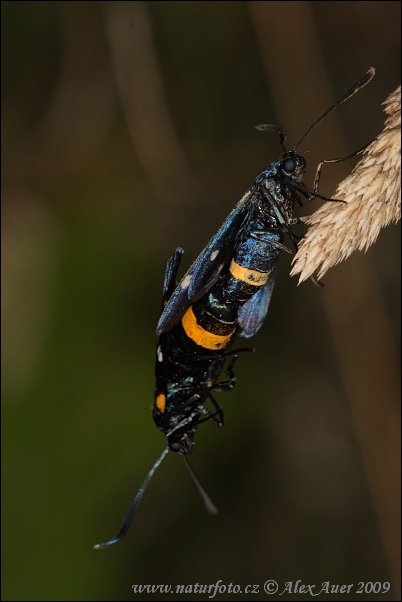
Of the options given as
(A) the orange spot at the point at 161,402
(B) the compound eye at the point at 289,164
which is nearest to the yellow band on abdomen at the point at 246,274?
(B) the compound eye at the point at 289,164

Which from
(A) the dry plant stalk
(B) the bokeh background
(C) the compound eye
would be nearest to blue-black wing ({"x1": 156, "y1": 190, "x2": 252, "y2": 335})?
(C) the compound eye

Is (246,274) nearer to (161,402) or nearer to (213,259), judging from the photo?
(213,259)

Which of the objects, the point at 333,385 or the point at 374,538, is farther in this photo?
the point at 333,385

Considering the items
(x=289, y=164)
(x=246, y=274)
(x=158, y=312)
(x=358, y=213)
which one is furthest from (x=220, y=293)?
(x=158, y=312)

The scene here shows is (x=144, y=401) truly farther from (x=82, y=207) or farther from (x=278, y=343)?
(x=82, y=207)

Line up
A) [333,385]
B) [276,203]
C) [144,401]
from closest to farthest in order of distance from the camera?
[276,203], [144,401], [333,385]

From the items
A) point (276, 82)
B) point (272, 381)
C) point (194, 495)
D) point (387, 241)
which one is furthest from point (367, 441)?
point (276, 82)
